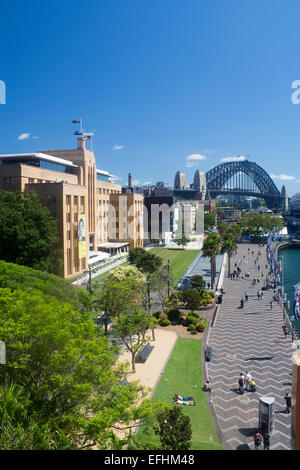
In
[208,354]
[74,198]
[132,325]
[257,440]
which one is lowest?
[257,440]

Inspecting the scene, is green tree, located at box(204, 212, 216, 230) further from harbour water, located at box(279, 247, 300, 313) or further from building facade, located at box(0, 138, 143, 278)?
building facade, located at box(0, 138, 143, 278)

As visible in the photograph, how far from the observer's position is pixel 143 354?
30.6 metres

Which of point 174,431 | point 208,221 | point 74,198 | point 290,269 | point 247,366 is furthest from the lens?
point 208,221

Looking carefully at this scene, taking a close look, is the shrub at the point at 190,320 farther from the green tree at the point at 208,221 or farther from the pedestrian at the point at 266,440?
the green tree at the point at 208,221

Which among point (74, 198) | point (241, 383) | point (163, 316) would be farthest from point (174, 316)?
point (74, 198)

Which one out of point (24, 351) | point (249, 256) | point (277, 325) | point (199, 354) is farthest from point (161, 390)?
point (249, 256)

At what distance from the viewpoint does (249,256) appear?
316ft

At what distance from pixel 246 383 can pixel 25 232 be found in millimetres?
34338

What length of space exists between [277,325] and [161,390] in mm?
20568

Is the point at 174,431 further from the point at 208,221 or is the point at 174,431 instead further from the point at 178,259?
the point at 208,221

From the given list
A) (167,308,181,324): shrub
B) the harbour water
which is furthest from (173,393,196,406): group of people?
the harbour water

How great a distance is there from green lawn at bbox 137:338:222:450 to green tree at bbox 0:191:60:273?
24450 millimetres

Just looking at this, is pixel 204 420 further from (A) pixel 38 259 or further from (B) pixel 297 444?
(A) pixel 38 259

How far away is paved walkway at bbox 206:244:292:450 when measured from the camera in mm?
20500
